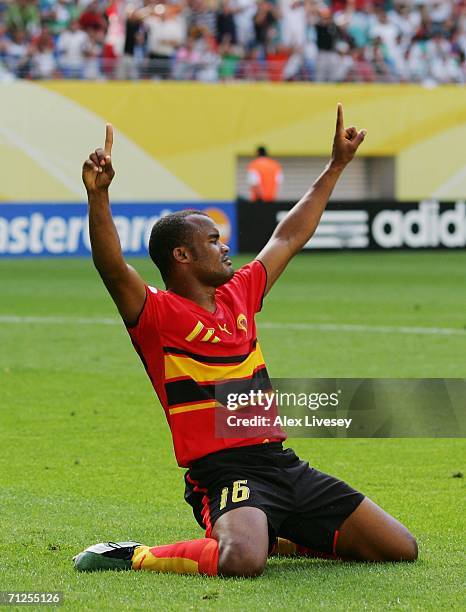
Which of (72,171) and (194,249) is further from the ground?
(72,171)

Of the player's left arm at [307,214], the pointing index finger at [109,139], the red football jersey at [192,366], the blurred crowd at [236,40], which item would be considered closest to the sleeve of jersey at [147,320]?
the red football jersey at [192,366]

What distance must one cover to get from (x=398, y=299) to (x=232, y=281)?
502 inches

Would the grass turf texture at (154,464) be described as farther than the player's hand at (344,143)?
No

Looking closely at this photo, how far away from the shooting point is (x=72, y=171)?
1236 inches

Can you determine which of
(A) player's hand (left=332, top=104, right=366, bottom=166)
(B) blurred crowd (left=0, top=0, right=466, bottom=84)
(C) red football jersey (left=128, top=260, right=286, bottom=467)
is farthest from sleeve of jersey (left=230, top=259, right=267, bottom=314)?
(B) blurred crowd (left=0, top=0, right=466, bottom=84)

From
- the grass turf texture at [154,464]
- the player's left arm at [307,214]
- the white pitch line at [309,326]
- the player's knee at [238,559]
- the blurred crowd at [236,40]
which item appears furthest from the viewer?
the blurred crowd at [236,40]

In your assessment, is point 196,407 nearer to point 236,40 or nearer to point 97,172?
point 97,172

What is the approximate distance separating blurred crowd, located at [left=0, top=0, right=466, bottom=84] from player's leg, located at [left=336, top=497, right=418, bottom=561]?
24670 millimetres

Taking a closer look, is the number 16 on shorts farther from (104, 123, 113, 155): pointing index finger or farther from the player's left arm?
(104, 123, 113, 155): pointing index finger

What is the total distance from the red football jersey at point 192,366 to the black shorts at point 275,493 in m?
0.07

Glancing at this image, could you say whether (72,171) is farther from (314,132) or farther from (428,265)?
(428,265)

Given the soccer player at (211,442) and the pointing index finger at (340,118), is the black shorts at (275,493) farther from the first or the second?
the pointing index finger at (340,118)

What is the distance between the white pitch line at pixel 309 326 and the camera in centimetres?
1500

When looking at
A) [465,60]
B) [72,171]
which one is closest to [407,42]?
[465,60]
